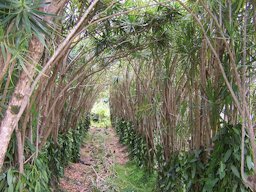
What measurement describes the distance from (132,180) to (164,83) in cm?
228

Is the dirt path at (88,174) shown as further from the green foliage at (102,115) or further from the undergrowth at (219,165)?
the green foliage at (102,115)

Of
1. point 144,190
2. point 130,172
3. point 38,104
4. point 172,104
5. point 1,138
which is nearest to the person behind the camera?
point 1,138

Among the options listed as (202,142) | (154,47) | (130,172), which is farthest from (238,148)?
(130,172)

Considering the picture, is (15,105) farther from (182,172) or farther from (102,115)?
(102,115)

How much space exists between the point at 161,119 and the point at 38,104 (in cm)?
177

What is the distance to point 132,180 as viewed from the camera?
16.6 ft

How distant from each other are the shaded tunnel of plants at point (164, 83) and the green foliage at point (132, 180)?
28.8 inches

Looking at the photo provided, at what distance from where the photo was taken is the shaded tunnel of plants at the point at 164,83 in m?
1.63

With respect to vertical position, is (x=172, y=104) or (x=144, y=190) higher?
(x=172, y=104)

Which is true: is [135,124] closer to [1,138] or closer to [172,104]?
[172,104]

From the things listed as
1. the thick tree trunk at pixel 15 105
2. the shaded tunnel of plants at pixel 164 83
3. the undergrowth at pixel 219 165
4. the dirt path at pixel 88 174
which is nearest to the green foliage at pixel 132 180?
the dirt path at pixel 88 174

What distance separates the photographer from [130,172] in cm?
559

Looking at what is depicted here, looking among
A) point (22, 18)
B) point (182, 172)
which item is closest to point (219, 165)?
point (182, 172)

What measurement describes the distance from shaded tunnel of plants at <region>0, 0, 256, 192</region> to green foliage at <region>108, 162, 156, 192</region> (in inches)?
28.8
